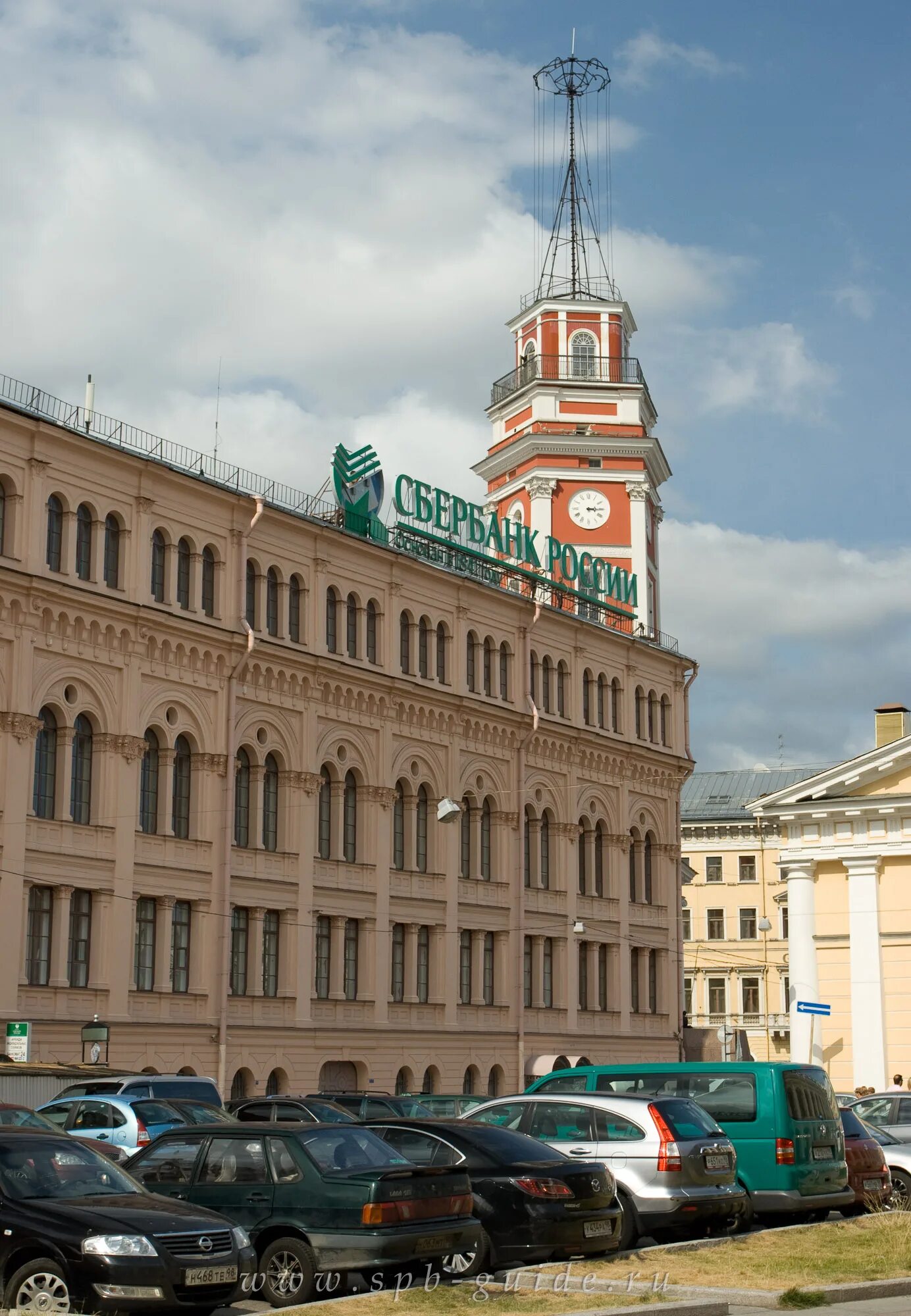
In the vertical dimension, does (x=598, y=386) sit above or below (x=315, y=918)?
above

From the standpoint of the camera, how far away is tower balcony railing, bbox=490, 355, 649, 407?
77.7 m

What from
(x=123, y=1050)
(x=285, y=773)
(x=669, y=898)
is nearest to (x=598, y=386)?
(x=669, y=898)

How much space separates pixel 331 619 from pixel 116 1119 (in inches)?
978

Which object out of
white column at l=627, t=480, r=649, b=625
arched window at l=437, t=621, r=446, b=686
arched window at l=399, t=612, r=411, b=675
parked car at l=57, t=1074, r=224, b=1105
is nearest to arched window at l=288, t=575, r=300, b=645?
arched window at l=399, t=612, r=411, b=675

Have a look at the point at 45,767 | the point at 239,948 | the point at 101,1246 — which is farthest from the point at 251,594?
the point at 101,1246

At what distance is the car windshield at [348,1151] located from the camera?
1662 centimetres

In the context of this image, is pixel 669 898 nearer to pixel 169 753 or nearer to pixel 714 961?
pixel 169 753

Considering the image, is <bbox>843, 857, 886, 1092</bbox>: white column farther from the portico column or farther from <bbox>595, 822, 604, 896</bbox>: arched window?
<bbox>595, 822, 604, 896</bbox>: arched window

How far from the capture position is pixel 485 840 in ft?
182

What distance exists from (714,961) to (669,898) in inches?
1300

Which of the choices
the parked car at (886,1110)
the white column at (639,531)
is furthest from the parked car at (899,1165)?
the white column at (639,531)

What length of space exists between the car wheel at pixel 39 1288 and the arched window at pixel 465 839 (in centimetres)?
3995

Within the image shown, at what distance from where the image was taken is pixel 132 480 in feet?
143

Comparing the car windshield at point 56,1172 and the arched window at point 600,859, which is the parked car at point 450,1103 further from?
the arched window at point 600,859
